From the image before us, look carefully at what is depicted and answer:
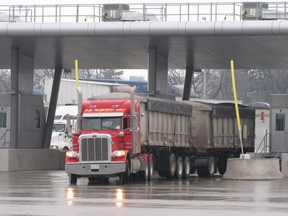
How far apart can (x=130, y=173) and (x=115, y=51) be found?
15.6 m

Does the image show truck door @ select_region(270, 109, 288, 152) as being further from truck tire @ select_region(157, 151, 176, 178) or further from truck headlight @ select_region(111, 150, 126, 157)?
truck headlight @ select_region(111, 150, 126, 157)

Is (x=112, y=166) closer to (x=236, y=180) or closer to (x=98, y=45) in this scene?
(x=236, y=180)

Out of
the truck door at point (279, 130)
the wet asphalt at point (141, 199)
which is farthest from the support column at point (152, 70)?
the wet asphalt at point (141, 199)

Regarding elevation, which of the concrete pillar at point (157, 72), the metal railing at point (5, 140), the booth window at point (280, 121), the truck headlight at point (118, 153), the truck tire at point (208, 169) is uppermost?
the concrete pillar at point (157, 72)

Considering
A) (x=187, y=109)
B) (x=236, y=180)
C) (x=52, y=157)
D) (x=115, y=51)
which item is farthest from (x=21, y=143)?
(x=236, y=180)

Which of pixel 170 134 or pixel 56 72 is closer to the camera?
pixel 170 134

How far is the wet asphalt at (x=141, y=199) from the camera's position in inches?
864

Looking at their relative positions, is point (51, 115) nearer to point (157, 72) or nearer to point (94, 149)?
point (157, 72)

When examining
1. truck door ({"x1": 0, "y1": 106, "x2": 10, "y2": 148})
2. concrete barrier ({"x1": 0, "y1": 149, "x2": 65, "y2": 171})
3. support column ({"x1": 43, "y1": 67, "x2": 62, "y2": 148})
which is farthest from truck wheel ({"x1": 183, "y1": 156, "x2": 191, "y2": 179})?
support column ({"x1": 43, "y1": 67, "x2": 62, "y2": 148})

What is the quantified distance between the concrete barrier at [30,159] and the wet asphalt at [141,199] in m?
11.7

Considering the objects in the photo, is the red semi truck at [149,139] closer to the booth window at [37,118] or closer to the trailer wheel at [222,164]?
the trailer wheel at [222,164]

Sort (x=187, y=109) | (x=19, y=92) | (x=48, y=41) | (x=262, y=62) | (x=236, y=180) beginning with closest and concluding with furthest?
(x=236, y=180) < (x=187, y=109) < (x=48, y=41) < (x=19, y=92) < (x=262, y=62)

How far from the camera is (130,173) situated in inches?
1396

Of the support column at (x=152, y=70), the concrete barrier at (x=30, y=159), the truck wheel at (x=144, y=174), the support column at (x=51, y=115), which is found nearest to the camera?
the truck wheel at (x=144, y=174)
